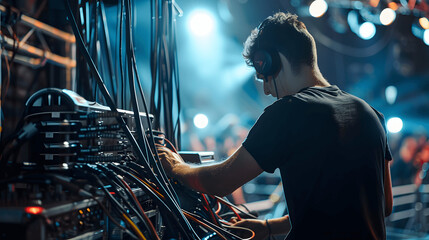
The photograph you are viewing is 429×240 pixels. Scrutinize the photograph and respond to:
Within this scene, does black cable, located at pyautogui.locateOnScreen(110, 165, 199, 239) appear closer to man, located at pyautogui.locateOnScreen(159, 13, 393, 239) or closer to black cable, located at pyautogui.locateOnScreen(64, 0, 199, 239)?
black cable, located at pyautogui.locateOnScreen(64, 0, 199, 239)

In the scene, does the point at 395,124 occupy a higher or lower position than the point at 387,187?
lower

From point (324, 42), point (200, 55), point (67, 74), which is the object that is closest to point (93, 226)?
point (67, 74)

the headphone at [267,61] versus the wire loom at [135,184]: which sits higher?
the headphone at [267,61]

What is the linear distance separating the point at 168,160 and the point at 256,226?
409 mm

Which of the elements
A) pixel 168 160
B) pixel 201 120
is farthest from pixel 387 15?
pixel 168 160

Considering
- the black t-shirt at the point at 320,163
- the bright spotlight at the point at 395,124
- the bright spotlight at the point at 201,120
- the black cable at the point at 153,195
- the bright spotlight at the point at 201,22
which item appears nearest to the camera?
the black cable at the point at 153,195

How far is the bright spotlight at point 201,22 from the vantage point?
17.8ft

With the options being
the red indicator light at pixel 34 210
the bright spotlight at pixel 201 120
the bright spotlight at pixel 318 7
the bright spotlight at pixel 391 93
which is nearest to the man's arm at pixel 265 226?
the red indicator light at pixel 34 210

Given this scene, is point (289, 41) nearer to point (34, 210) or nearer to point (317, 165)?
point (317, 165)

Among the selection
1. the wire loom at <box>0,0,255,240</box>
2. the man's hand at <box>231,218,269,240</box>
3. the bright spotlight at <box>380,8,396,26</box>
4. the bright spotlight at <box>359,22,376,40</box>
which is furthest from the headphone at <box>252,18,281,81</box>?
the bright spotlight at <box>359,22,376,40</box>

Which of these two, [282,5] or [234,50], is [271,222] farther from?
[234,50]

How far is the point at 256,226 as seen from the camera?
4.00 feet

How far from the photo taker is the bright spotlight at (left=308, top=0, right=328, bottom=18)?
5.03m

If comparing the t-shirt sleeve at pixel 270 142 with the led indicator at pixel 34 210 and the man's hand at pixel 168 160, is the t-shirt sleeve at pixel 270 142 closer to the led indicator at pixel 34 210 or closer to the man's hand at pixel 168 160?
the man's hand at pixel 168 160
